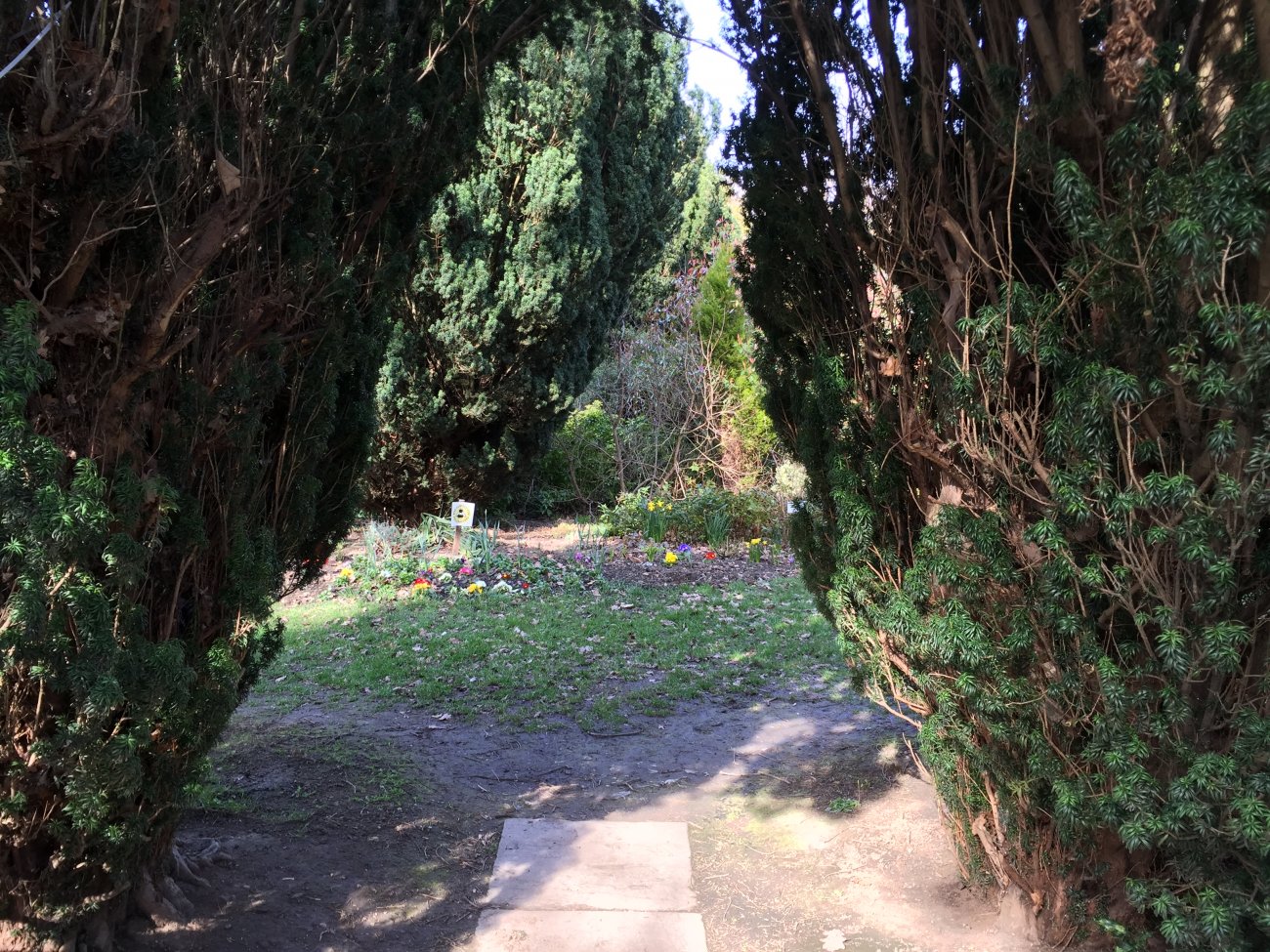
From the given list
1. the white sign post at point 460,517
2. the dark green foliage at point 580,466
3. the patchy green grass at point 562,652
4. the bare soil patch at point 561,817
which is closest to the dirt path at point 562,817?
the bare soil patch at point 561,817

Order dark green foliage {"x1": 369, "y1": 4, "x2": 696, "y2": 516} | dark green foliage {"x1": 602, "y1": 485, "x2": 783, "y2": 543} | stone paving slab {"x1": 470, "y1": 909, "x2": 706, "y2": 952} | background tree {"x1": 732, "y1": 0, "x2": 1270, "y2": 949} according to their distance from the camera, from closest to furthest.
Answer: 1. background tree {"x1": 732, "y1": 0, "x2": 1270, "y2": 949}
2. stone paving slab {"x1": 470, "y1": 909, "x2": 706, "y2": 952}
3. dark green foliage {"x1": 369, "y1": 4, "x2": 696, "y2": 516}
4. dark green foliage {"x1": 602, "y1": 485, "x2": 783, "y2": 543}

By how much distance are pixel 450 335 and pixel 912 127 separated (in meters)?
7.78

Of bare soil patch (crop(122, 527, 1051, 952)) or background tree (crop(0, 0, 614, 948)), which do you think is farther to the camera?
bare soil patch (crop(122, 527, 1051, 952))

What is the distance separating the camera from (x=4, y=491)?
2068 mm

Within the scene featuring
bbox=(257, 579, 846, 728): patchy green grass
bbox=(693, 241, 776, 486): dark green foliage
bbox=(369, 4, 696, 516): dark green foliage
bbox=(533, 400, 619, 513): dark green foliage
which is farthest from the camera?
bbox=(533, 400, 619, 513): dark green foliage

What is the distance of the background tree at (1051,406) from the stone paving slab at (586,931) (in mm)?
1078

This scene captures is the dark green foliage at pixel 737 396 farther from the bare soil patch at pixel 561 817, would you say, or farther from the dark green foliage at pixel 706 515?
the bare soil patch at pixel 561 817

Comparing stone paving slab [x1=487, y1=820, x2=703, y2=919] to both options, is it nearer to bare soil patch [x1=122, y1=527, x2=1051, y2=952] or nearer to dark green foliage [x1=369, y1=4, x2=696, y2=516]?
bare soil patch [x1=122, y1=527, x2=1051, y2=952]

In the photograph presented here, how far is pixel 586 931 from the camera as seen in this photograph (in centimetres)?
330

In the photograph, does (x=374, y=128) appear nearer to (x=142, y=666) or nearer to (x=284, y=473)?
(x=284, y=473)

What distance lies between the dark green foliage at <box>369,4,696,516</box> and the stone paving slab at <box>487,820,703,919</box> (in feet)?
23.8

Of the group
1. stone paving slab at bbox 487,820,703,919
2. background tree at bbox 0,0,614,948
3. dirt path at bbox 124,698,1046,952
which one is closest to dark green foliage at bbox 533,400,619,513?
dirt path at bbox 124,698,1046,952

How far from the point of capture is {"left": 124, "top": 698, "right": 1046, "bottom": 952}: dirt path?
3342 millimetres

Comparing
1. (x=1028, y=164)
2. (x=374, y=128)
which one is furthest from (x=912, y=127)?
(x=374, y=128)
